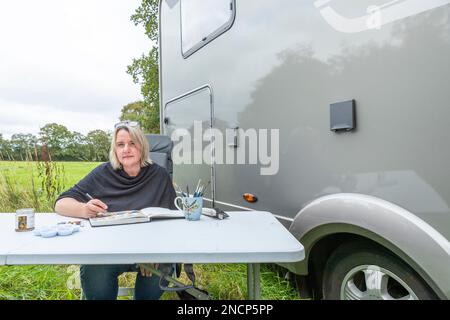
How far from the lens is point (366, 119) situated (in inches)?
49.9

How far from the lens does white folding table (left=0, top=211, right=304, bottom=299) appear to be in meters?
0.91

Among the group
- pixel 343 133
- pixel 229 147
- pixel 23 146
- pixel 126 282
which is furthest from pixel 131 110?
pixel 343 133

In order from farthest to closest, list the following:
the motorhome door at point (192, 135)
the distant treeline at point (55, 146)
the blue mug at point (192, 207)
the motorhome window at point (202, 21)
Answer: the distant treeline at point (55, 146) → the motorhome door at point (192, 135) → the motorhome window at point (202, 21) → the blue mug at point (192, 207)

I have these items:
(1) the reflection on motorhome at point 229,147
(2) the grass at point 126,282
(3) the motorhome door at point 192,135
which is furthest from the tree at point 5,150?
(1) the reflection on motorhome at point 229,147

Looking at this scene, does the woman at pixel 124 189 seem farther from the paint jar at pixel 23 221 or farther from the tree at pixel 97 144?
the tree at pixel 97 144

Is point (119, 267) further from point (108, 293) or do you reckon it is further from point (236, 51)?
point (236, 51)

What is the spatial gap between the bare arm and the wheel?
1.22 m

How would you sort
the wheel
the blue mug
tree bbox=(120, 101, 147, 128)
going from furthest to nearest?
tree bbox=(120, 101, 147, 128) → the blue mug → the wheel

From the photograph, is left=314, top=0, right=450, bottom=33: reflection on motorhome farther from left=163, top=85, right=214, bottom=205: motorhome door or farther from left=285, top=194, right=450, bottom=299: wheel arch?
left=163, top=85, right=214, bottom=205: motorhome door

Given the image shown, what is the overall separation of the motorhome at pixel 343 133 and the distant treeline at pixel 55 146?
2148 millimetres

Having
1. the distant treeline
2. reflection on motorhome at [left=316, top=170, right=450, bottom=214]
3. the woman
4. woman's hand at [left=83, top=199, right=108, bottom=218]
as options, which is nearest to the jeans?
the woman

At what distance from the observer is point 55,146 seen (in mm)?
4242

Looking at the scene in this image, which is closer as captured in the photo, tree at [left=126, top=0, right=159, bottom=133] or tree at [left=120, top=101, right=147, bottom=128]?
tree at [left=126, top=0, right=159, bottom=133]

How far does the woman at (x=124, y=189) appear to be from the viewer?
4.79 ft
